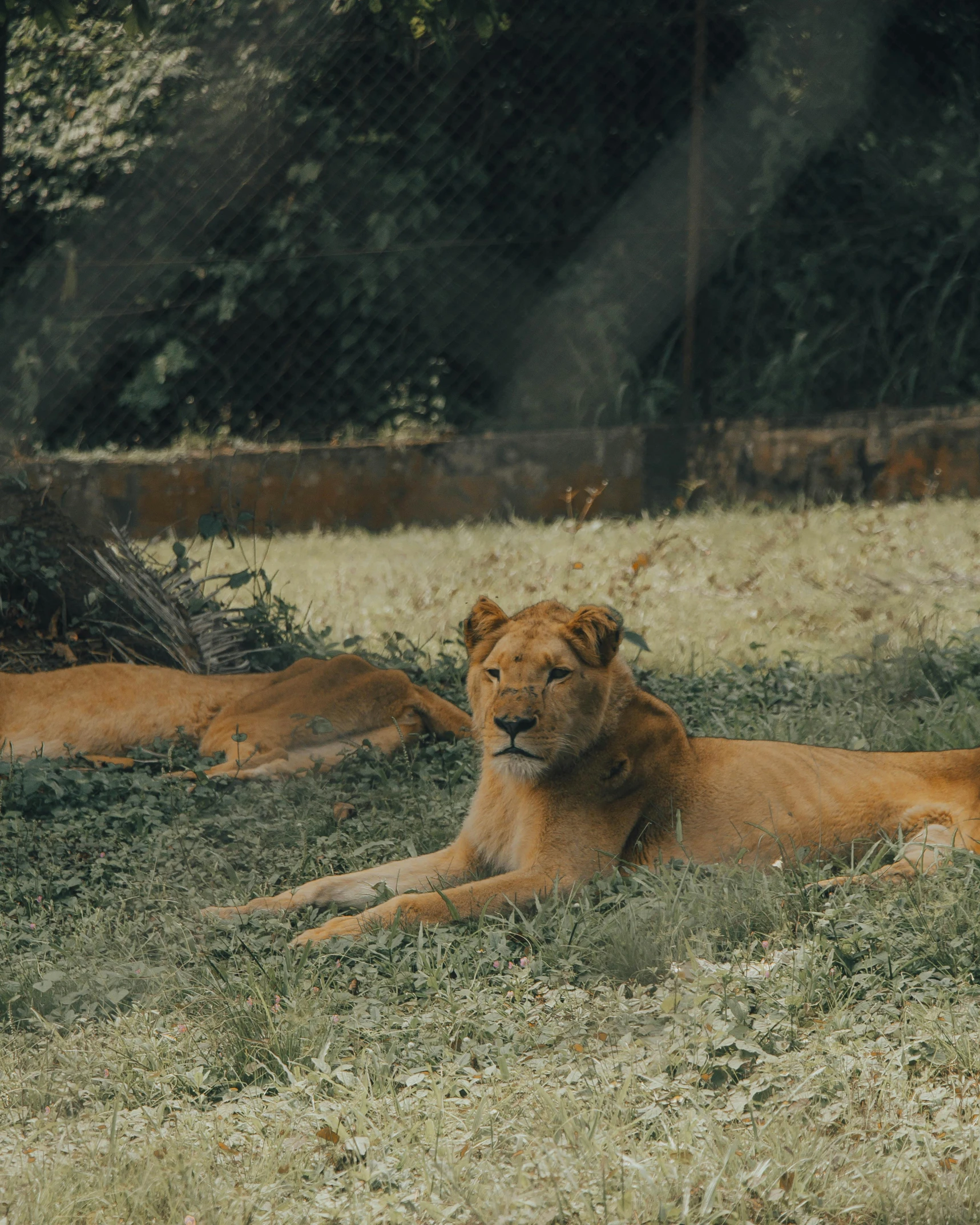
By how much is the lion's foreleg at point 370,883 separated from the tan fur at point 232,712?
1.19 m

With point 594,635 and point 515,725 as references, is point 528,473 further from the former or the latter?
point 515,725

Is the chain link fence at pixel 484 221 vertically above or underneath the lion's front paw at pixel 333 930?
above

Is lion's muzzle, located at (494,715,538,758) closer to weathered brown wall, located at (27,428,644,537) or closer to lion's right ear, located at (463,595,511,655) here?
lion's right ear, located at (463,595,511,655)

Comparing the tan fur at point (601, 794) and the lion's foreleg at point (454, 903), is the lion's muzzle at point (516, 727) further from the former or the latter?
the lion's foreleg at point (454, 903)

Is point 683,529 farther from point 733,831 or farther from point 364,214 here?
point 733,831

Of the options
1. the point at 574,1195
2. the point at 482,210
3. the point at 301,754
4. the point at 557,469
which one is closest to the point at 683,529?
the point at 557,469

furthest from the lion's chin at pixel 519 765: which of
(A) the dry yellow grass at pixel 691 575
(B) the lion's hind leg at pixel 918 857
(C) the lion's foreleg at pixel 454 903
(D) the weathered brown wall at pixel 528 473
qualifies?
(D) the weathered brown wall at pixel 528 473

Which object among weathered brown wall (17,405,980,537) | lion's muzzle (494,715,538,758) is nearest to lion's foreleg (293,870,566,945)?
lion's muzzle (494,715,538,758)

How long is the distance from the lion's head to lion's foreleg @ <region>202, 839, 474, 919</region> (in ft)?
1.10

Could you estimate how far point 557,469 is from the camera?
30.3ft

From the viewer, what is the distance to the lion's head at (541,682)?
3361 millimetres

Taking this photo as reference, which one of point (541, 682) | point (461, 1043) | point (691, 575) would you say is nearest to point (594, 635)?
point (541, 682)

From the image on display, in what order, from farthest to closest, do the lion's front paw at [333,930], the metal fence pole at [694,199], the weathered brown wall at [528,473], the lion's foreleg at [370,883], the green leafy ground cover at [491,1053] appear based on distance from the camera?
the weathered brown wall at [528,473] < the metal fence pole at [694,199] < the lion's foreleg at [370,883] < the lion's front paw at [333,930] < the green leafy ground cover at [491,1053]

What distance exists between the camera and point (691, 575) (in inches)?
295
